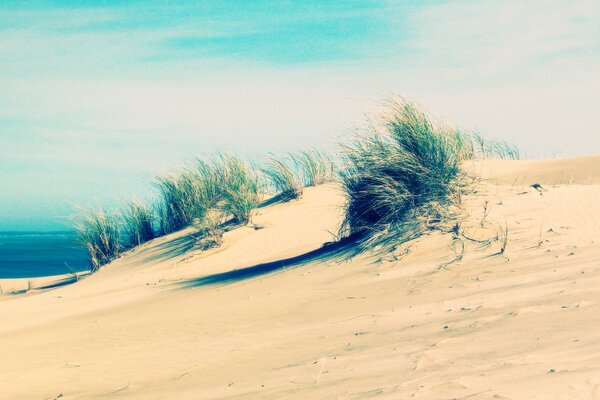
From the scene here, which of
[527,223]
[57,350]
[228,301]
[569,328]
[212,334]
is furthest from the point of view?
[527,223]

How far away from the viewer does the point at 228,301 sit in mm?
6773

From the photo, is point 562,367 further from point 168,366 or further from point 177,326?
point 177,326

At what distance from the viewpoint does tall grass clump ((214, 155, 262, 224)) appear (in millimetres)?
12695

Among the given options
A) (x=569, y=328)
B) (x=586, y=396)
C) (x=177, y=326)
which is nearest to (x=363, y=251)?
(x=177, y=326)

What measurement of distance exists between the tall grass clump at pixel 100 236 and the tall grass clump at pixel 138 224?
215mm

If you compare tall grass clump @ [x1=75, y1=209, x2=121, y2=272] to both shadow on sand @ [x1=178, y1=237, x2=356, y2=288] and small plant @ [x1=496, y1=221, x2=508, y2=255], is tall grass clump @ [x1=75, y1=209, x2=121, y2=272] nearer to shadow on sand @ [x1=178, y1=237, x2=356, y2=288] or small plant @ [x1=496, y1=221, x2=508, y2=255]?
shadow on sand @ [x1=178, y1=237, x2=356, y2=288]

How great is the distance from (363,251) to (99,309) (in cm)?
315

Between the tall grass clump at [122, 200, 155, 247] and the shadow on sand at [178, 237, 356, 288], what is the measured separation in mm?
5561

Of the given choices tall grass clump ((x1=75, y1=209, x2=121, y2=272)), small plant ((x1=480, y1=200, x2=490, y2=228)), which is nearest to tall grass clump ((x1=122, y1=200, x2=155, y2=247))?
tall grass clump ((x1=75, y1=209, x2=121, y2=272))

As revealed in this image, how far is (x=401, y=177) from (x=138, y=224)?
319 inches

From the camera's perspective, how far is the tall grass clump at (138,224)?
1462cm

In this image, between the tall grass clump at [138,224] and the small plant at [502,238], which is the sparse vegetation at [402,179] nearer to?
the small plant at [502,238]

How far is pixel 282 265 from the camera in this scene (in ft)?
27.9

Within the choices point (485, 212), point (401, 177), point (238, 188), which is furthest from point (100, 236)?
point (485, 212)
